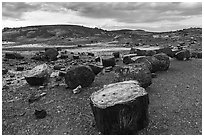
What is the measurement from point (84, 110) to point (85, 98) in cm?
90

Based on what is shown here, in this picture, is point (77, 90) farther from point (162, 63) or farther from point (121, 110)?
point (162, 63)

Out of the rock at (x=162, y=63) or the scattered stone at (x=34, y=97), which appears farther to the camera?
the rock at (x=162, y=63)

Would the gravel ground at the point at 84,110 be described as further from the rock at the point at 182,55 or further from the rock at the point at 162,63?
the rock at the point at 182,55

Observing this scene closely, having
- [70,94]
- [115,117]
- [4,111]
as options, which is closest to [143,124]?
[115,117]

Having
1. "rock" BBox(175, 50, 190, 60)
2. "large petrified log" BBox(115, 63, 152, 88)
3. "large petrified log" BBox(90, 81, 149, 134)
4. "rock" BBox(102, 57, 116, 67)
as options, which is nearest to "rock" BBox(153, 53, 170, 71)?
"rock" BBox(102, 57, 116, 67)

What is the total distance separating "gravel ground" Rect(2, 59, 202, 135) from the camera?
21.9 ft

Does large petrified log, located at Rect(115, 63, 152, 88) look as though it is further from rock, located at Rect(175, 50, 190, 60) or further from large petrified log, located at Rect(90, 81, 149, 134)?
rock, located at Rect(175, 50, 190, 60)

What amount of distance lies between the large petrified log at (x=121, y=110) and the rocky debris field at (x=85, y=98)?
381 mm

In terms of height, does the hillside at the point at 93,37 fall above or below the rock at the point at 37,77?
below

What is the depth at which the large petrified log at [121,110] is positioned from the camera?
5.71 meters

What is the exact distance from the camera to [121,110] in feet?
18.7

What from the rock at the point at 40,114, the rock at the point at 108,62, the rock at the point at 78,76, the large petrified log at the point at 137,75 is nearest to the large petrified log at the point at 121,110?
the rock at the point at 40,114

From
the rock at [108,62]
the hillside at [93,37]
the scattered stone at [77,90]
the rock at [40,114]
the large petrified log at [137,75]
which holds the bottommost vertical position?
the hillside at [93,37]

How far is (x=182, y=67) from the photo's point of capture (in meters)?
13.1
